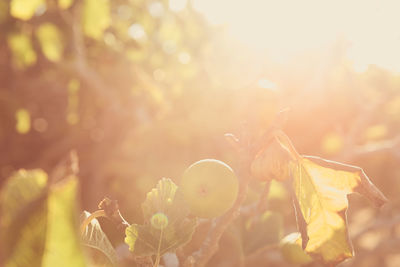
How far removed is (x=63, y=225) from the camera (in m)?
0.57

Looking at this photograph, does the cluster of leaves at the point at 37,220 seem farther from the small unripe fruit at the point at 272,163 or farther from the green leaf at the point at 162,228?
the small unripe fruit at the point at 272,163

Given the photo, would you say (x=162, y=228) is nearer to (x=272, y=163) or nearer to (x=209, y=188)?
(x=209, y=188)

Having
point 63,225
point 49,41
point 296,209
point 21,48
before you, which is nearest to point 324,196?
point 296,209

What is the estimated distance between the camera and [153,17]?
18.6 ft

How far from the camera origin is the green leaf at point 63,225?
57 centimetres

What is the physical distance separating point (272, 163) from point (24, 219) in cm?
81

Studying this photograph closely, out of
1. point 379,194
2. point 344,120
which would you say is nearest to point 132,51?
point 344,120

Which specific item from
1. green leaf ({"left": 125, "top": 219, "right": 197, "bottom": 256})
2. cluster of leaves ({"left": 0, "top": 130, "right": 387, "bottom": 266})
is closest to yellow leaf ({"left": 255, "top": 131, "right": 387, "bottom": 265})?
cluster of leaves ({"left": 0, "top": 130, "right": 387, "bottom": 266})

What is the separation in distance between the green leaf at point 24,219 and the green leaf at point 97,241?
59 centimetres

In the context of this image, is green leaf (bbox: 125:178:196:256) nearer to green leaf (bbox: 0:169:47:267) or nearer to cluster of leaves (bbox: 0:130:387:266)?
cluster of leaves (bbox: 0:130:387:266)

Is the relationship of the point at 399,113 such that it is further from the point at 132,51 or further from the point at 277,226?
the point at 277,226

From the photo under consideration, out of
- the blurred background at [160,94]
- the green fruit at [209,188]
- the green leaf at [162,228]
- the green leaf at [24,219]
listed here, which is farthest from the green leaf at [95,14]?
the green leaf at [24,219]

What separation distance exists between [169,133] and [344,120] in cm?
312

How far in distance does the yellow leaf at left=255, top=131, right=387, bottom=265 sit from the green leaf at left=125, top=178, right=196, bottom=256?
1.14 ft
